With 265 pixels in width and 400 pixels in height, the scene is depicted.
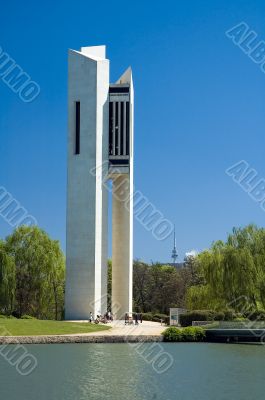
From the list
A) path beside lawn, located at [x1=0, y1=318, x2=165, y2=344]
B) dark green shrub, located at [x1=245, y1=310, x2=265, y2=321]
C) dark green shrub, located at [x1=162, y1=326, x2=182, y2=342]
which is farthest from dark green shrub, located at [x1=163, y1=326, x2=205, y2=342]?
dark green shrub, located at [x1=245, y1=310, x2=265, y2=321]

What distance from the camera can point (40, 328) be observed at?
1532 inches

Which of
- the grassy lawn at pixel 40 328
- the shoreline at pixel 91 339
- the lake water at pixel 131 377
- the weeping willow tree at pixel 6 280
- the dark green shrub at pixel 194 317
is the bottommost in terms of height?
the lake water at pixel 131 377

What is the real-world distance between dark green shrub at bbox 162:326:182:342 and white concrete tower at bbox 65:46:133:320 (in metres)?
13.3

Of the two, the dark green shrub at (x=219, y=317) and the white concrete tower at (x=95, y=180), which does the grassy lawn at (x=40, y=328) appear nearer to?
the dark green shrub at (x=219, y=317)

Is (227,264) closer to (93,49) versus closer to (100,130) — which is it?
(100,130)

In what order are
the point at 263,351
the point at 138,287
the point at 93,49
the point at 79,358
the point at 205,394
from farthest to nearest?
the point at 138,287
the point at 93,49
the point at 263,351
the point at 79,358
the point at 205,394

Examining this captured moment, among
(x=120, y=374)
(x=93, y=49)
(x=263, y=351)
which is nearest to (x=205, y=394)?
(x=120, y=374)

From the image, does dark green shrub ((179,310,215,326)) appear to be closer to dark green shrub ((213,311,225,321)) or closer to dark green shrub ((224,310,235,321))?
dark green shrub ((213,311,225,321))

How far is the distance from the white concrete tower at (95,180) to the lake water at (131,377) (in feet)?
61.2

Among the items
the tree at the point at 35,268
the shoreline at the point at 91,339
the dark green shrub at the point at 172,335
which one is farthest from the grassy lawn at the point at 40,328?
the tree at the point at 35,268

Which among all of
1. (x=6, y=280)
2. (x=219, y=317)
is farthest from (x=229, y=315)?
(x=6, y=280)

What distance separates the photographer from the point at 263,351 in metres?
33.3

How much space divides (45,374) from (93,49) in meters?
37.9

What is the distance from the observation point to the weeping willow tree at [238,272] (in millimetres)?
50406
